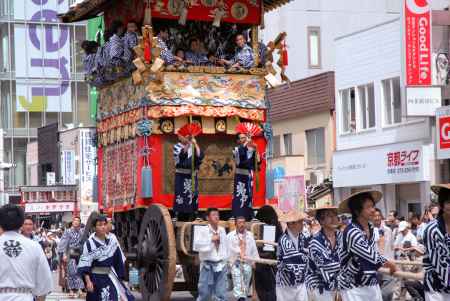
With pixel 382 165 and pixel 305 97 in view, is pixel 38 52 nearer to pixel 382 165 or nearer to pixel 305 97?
pixel 305 97

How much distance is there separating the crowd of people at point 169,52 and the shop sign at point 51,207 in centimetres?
3143

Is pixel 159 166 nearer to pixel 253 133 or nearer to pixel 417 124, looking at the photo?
pixel 253 133

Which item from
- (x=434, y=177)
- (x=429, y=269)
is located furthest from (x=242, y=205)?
(x=434, y=177)

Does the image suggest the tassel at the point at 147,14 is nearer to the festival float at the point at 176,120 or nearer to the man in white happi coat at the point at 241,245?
the festival float at the point at 176,120

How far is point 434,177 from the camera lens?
30.6 meters

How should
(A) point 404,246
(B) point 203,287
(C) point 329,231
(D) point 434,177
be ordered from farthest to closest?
(D) point 434,177 < (A) point 404,246 < (B) point 203,287 < (C) point 329,231

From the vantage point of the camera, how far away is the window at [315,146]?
38.1 metres

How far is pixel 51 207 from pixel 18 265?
41.2 meters

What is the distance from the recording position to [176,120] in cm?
1698

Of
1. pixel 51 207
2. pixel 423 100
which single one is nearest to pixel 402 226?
pixel 423 100

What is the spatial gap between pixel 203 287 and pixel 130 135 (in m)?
2.69

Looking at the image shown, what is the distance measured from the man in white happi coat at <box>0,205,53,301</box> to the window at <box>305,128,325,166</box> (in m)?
29.0

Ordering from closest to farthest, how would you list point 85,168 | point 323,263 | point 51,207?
point 323,263
point 51,207
point 85,168

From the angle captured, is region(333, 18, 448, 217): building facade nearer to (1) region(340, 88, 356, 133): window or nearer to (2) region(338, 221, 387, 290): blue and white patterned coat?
(1) region(340, 88, 356, 133): window
